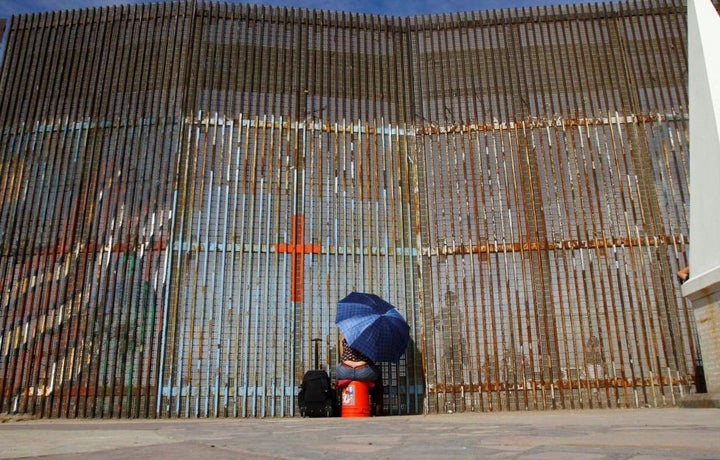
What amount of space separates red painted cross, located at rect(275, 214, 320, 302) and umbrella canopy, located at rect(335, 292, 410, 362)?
1374mm

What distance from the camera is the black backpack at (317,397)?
909 cm

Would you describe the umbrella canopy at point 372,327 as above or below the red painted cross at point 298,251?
below

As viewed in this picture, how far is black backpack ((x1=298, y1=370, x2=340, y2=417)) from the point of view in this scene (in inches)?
358

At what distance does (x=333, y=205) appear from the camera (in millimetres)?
11367

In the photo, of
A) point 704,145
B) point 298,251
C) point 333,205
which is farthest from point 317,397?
point 704,145

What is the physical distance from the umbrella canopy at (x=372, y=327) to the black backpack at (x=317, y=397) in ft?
2.78

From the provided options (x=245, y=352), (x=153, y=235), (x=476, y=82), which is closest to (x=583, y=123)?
(x=476, y=82)

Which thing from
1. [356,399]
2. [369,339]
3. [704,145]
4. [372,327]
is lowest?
[356,399]

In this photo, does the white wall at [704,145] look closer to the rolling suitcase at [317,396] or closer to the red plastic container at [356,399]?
the red plastic container at [356,399]

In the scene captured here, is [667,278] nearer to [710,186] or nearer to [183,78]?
[710,186]

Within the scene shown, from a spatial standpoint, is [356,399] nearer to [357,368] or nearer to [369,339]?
[357,368]

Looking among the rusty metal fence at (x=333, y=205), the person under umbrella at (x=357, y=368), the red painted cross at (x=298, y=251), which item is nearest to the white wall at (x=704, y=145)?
the rusty metal fence at (x=333, y=205)

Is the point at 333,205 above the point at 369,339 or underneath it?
above

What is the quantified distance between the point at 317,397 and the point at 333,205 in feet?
13.4
